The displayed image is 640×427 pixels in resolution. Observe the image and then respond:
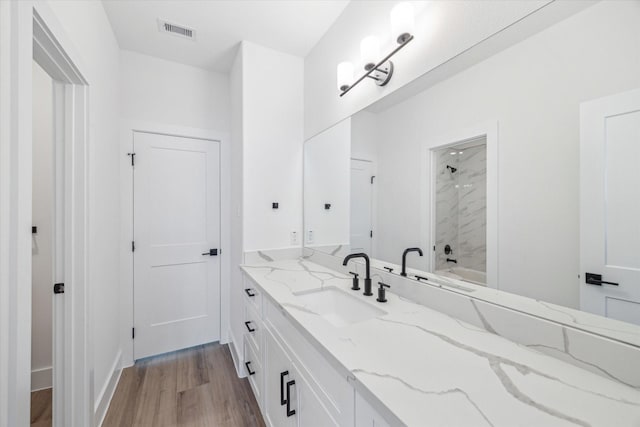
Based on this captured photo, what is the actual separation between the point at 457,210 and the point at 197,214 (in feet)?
7.38

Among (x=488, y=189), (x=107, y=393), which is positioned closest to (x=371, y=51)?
(x=488, y=189)

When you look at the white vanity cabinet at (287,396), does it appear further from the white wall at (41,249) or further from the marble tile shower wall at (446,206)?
the white wall at (41,249)

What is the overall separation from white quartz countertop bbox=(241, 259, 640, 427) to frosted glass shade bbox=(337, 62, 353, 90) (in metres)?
1.43

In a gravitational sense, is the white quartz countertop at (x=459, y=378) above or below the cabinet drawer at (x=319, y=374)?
above

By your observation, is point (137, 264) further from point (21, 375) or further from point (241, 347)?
point (21, 375)

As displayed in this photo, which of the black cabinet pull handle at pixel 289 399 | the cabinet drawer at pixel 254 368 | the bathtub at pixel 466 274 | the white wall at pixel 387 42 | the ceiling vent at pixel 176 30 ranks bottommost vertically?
the cabinet drawer at pixel 254 368

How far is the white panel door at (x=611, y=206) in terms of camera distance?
66 cm

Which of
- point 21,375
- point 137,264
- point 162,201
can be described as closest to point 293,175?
point 162,201

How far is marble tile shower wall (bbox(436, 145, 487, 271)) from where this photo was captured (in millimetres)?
1004

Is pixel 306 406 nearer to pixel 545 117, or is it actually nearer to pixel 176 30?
pixel 545 117

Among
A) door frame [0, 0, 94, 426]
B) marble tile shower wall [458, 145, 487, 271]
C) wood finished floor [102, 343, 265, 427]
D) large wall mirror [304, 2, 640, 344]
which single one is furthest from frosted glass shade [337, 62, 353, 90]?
wood finished floor [102, 343, 265, 427]

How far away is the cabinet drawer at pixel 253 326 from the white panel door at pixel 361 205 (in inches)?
28.8

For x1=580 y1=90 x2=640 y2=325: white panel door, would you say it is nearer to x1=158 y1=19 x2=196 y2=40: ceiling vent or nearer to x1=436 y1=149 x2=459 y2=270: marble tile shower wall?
x1=436 y1=149 x2=459 y2=270: marble tile shower wall

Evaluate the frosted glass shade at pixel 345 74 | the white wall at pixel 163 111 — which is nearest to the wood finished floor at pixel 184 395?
the white wall at pixel 163 111
